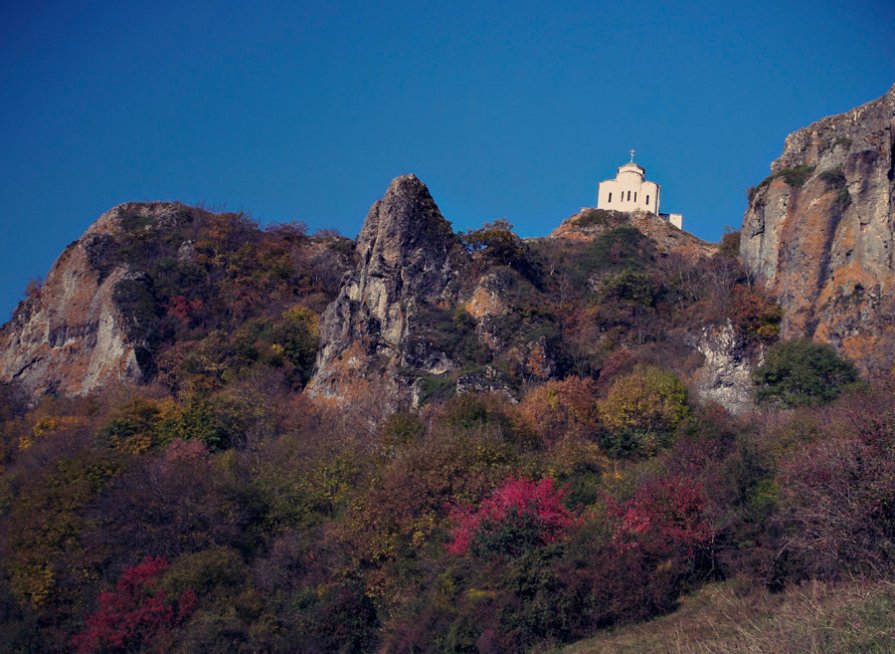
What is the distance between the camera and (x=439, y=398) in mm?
39938

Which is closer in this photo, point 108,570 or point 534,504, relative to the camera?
point 534,504

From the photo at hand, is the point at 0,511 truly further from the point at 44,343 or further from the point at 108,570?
the point at 44,343

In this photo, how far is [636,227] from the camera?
5919cm

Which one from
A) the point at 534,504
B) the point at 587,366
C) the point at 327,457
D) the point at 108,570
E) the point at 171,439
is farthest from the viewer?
the point at 587,366

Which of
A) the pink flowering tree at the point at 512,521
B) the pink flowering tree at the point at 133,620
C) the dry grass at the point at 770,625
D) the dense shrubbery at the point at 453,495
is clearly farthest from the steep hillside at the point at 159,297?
the dry grass at the point at 770,625

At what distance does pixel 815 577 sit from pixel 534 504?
22.0ft

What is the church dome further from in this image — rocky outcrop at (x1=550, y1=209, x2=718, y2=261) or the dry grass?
the dry grass

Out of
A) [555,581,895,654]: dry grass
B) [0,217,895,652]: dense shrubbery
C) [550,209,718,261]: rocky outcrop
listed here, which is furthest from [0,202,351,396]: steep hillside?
[555,581,895,654]: dry grass

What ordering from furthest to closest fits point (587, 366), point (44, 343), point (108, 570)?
point (44, 343)
point (587, 366)
point (108, 570)

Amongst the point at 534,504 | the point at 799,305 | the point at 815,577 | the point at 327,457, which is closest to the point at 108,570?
the point at 327,457

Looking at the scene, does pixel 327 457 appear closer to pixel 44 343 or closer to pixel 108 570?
pixel 108 570

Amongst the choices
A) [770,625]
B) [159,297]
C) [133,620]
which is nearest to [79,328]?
[159,297]

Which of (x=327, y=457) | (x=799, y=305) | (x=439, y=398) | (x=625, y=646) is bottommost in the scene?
(x=625, y=646)

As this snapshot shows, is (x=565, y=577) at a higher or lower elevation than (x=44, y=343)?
lower
